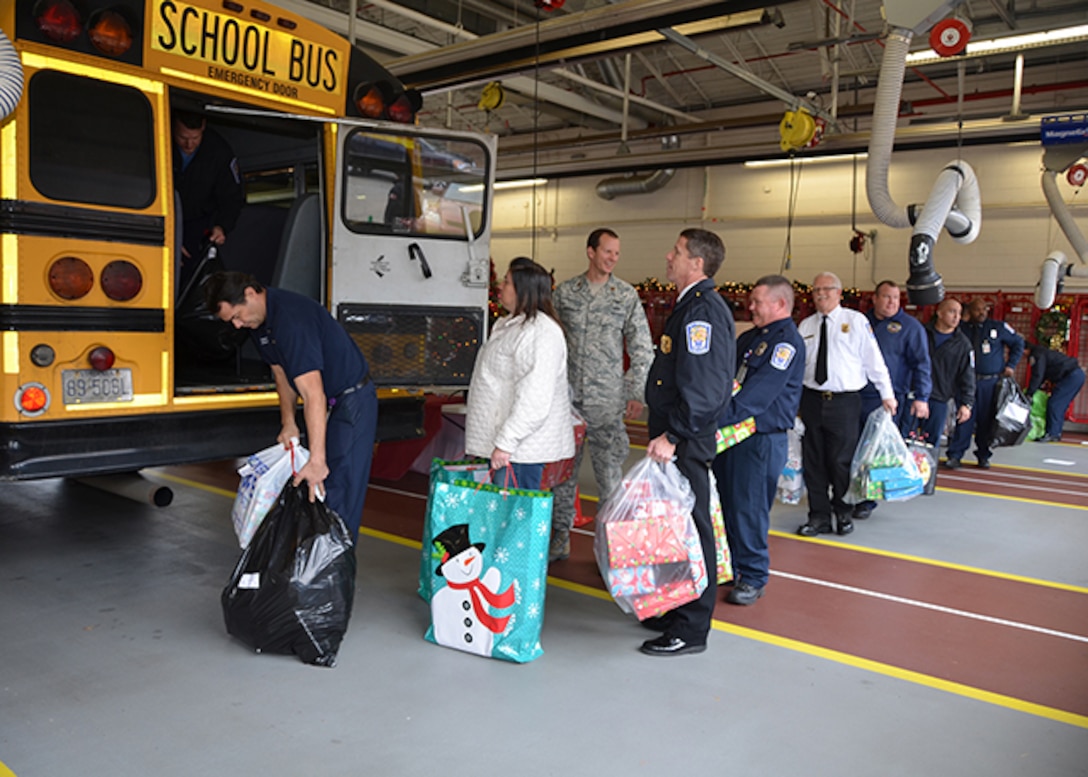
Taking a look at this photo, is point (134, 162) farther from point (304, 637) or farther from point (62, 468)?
point (304, 637)

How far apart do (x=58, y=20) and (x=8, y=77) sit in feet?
1.76

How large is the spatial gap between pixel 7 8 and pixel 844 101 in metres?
15.1

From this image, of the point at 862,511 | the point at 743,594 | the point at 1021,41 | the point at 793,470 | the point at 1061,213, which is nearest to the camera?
the point at 743,594

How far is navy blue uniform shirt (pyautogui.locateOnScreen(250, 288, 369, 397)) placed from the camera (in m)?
3.54

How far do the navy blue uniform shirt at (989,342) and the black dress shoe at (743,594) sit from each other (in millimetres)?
6020

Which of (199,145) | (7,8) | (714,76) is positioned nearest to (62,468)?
(7,8)

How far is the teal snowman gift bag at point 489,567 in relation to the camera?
11.1 feet

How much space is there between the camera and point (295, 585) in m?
3.35

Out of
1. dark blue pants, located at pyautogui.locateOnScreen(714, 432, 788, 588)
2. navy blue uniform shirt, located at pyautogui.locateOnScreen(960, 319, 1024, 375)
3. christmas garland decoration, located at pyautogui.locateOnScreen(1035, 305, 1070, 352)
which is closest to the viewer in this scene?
dark blue pants, located at pyautogui.locateOnScreen(714, 432, 788, 588)

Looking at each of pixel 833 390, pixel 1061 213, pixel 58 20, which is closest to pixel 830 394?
pixel 833 390

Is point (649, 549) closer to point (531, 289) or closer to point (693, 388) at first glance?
point (693, 388)

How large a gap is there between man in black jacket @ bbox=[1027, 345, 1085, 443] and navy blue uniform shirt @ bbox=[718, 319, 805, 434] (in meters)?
8.87

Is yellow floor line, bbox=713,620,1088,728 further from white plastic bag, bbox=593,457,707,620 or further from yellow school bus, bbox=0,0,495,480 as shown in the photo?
yellow school bus, bbox=0,0,495,480

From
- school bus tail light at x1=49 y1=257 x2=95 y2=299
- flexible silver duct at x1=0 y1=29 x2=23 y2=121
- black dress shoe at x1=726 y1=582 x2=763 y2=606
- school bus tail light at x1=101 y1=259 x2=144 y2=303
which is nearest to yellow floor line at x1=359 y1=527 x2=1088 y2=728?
black dress shoe at x1=726 y1=582 x2=763 y2=606
